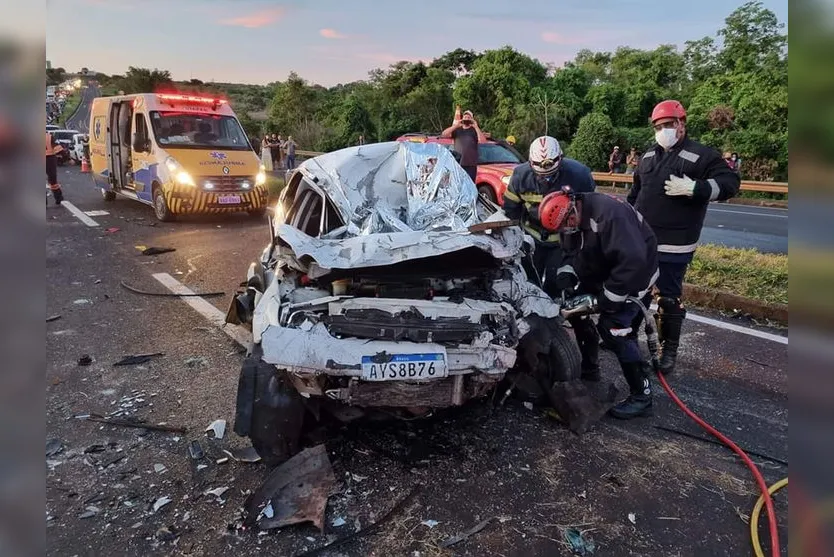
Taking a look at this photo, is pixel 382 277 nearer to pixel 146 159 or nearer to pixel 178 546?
pixel 178 546

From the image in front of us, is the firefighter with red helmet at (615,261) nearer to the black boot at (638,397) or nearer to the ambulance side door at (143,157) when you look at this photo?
the black boot at (638,397)

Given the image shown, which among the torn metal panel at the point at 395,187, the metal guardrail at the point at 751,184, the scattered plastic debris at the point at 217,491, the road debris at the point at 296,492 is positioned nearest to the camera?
the road debris at the point at 296,492

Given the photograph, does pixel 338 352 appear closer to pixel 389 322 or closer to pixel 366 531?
pixel 389 322

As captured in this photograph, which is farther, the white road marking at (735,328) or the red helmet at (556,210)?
the white road marking at (735,328)

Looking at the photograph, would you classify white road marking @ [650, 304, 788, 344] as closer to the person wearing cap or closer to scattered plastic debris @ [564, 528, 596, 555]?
scattered plastic debris @ [564, 528, 596, 555]

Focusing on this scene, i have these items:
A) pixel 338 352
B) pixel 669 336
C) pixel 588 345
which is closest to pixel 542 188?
pixel 588 345

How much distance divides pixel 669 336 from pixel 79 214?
11.0 metres

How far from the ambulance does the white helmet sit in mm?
6832

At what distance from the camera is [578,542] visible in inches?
98.0

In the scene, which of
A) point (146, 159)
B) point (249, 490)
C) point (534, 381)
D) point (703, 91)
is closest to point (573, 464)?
point (534, 381)

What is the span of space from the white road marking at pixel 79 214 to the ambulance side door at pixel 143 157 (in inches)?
38.9

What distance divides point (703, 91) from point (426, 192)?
23238mm

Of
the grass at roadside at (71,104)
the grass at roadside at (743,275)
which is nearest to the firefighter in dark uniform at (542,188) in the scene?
the grass at roadside at (743,275)

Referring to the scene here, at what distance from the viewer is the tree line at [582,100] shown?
2003 cm
